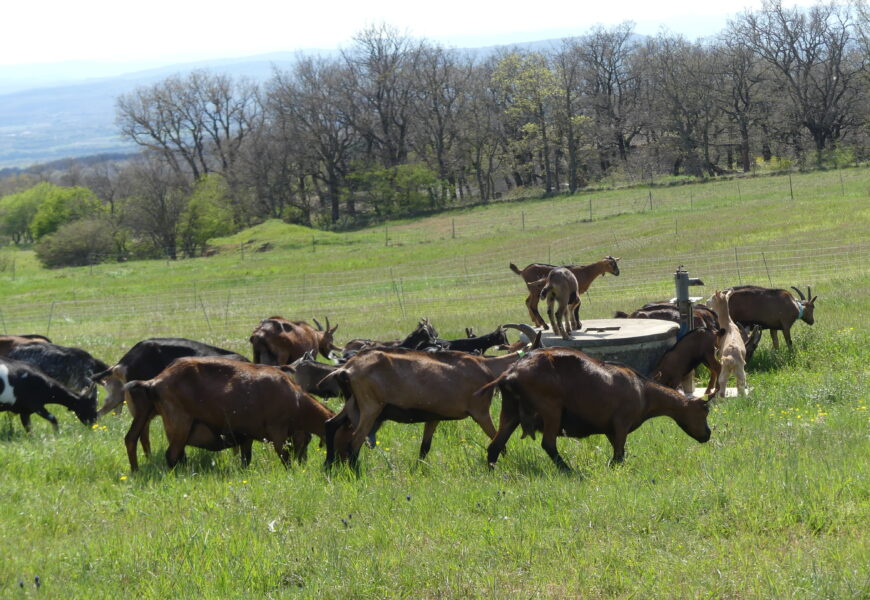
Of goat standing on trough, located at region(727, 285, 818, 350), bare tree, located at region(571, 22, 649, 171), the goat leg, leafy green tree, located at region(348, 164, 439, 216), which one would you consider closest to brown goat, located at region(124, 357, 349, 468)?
the goat leg

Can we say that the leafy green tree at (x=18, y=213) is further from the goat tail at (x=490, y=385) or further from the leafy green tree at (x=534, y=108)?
the goat tail at (x=490, y=385)

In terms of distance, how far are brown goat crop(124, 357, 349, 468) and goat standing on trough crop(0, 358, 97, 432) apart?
133 inches

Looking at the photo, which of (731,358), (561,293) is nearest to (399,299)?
(561,293)

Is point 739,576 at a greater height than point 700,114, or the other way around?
point 700,114

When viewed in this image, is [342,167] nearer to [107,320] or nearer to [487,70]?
[487,70]

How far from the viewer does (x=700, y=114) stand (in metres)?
75.5

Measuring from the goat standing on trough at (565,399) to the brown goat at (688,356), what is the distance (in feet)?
11.1

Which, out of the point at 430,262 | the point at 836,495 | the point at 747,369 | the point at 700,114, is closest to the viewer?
the point at 836,495

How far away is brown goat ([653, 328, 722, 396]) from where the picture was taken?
12750mm

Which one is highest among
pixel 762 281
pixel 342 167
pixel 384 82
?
pixel 384 82

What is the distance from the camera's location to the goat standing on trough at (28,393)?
498 inches

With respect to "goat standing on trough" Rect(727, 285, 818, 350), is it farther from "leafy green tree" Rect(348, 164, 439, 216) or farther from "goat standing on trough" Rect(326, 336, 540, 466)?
"leafy green tree" Rect(348, 164, 439, 216)

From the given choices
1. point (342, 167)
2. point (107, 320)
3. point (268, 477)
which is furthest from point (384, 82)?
point (268, 477)

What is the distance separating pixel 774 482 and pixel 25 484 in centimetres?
694
